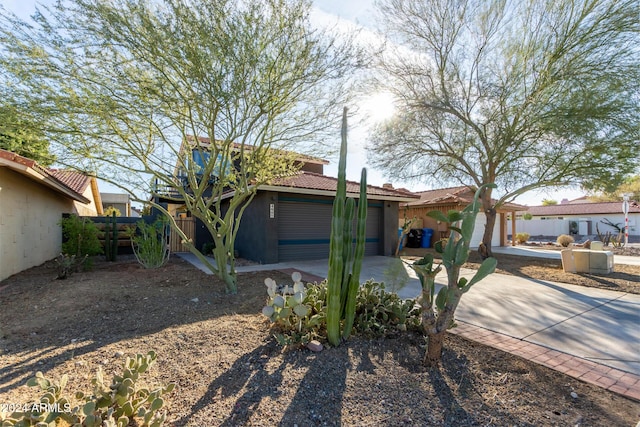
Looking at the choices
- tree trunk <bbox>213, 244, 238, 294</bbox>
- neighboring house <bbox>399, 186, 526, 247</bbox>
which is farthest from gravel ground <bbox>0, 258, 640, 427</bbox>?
neighboring house <bbox>399, 186, 526, 247</bbox>

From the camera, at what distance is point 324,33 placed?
17.6ft

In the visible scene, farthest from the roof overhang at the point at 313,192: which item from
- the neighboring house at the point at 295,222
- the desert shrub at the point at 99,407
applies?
the desert shrub at the point at 99,407

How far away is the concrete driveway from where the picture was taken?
12.1 ft

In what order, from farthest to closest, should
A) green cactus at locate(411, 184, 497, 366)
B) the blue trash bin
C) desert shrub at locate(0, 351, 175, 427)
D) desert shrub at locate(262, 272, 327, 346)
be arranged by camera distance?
the blue trash bin, desert shrub at locate(262, 272, 327, 346), green cactus at locate(411, 184, 497, 366), desert shrub at locate(0, 351, 175, 427)

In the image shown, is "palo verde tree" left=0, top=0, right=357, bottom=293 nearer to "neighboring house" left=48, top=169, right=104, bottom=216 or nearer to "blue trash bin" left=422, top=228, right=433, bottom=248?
"neighboring house" left=48, top=169, right=104, bottom=216

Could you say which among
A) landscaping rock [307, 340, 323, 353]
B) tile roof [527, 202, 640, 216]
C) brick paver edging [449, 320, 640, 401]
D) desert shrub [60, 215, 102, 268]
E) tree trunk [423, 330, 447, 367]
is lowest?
brick paver edging [449, 320, 640, 401]

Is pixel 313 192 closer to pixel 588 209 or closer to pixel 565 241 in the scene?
pixel 565 241

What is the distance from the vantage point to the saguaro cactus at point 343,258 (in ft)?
10.9

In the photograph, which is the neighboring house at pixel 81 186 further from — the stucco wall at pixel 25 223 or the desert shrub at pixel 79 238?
the desert shrub at pixel 79 238

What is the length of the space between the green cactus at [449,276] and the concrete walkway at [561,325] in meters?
1.19

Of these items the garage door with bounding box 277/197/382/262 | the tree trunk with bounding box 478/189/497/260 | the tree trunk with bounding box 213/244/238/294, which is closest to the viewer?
the tree trunk with bounding box 213/244/238/294

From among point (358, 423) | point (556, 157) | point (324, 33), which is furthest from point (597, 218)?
point (358, 423)

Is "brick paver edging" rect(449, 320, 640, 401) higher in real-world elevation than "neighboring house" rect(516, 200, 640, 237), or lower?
lower

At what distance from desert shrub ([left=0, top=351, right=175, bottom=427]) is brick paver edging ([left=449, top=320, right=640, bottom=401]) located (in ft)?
11.4
